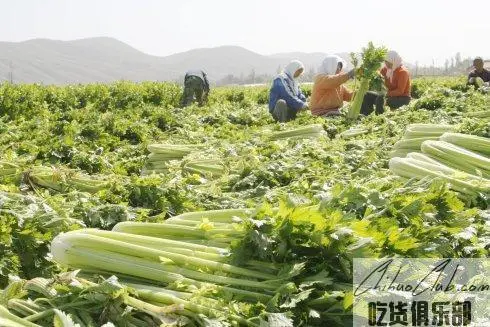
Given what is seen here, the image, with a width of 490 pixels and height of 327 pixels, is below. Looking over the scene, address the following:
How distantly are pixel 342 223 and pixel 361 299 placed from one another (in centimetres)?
40

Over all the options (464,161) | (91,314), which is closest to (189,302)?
(91,314)

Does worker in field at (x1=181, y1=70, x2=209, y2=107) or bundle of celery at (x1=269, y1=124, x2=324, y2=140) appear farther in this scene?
worker in field at (x1=181, y1=70, x2=209, y2=107)

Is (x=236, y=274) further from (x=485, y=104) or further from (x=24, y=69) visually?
(x=24, y=69)

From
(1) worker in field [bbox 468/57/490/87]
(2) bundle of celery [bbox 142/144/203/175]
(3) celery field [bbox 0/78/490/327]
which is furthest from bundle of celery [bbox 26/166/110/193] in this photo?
(1) worker in field [bbox 468/57/490/87]

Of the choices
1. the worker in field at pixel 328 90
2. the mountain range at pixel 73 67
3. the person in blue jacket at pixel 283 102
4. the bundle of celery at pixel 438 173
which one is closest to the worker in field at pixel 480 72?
the worker in field at pixel 328 90

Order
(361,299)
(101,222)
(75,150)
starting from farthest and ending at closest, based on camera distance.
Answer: (75,150) → (101,222) → (361,299)

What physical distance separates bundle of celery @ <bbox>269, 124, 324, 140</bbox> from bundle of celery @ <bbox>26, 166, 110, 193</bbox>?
10.0ft

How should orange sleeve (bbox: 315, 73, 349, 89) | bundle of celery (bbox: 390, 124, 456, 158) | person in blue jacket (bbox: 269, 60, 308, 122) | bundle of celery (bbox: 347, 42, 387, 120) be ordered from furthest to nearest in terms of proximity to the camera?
person in blue jacket (bbox: 269, 60, 308, 122)
orange sleeve (bbox: 315, 73, 349, 89)
bundle of celery (bbox: 347, 42, 387, 120)
bundle of celery (bbox: 390, 124, 456, 158)

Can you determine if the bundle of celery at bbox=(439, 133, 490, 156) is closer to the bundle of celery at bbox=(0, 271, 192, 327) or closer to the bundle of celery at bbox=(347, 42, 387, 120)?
the bundle of celery at bbox=(0, 271, 192, 327)

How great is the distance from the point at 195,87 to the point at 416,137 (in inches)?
458

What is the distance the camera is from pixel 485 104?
8.21 meters

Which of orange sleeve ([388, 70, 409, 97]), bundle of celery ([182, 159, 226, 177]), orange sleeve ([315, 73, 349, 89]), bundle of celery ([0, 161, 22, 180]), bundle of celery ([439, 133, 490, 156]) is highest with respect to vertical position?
orange sleeve ([315, 73, 349, 89])

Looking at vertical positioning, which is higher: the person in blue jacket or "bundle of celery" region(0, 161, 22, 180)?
the person in blue jacket

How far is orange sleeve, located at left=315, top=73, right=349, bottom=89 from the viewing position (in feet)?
34.1
